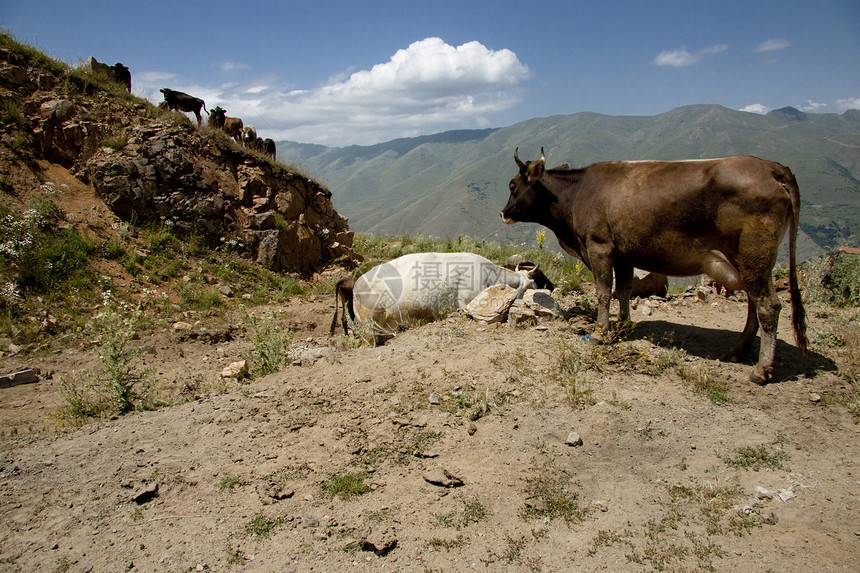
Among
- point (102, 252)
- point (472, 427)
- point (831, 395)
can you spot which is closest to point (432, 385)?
point (472, 427)

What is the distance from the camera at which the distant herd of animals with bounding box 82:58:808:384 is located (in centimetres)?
523

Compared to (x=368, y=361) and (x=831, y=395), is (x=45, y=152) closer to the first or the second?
(x=368, y=361)

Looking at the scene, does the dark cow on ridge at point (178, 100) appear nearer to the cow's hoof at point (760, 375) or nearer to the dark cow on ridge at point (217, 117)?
the dark cow on ridge at point (217, 117)

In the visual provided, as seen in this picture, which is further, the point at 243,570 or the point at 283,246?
the point at 283,246

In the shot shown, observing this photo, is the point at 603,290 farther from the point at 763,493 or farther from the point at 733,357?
the point at 763,493

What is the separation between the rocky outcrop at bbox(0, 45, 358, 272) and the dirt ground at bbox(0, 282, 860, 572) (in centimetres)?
661

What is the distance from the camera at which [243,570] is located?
316 cm

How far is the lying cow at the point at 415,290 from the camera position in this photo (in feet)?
26.3

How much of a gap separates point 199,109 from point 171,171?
2887mm

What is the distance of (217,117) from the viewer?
557 inches

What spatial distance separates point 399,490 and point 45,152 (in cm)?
1250

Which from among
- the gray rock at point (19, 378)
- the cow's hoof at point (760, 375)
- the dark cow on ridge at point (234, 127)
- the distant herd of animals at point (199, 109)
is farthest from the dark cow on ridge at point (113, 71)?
the cow's hoof at point (760, 375)

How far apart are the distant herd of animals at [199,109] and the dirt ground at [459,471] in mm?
9772

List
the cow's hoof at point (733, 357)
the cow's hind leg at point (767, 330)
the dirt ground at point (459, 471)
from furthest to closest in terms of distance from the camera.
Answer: the cow's hoof at point (733, 357) < the cow's hind leg at point (767, 330) < the dirt ground at point (459, 471)
